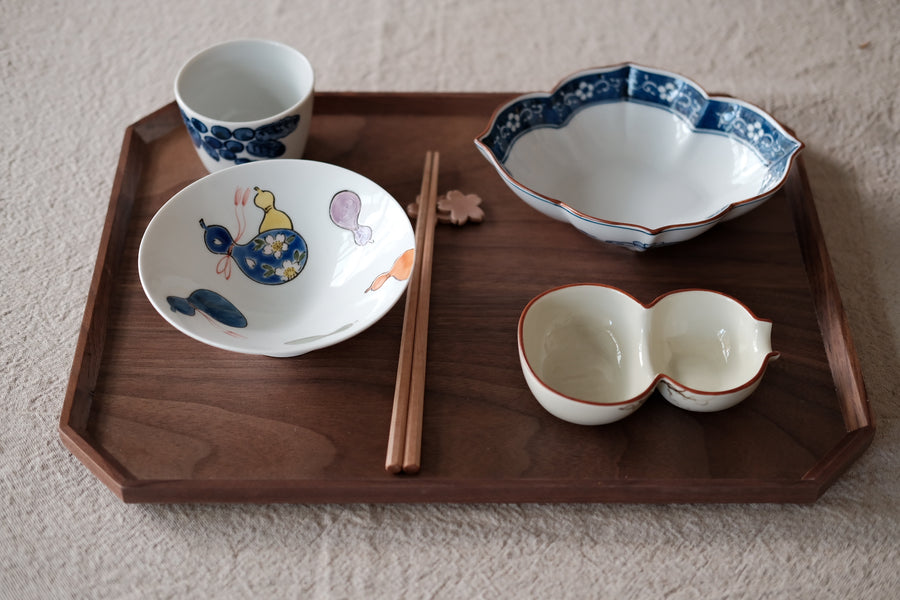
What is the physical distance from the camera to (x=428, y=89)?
1.10 m

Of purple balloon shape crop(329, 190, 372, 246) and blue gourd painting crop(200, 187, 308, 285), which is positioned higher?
purple balloon shape crop(329, 190, 372, 246)

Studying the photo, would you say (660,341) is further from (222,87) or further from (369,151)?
(222,87)

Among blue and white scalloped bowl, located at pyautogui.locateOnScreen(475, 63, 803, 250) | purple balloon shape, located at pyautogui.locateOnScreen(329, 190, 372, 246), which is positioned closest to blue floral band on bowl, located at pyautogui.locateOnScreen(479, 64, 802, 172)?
blue and white scalloped bowl, located at pyautogui.locateOnScreen(475, 63, 803, 250)

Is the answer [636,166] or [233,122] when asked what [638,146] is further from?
[233,122]

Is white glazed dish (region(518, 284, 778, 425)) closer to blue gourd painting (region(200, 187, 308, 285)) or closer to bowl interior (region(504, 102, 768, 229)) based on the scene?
bowl interior (region(504, 102, 768, 229))

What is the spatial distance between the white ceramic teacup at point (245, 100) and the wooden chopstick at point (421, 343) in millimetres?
149

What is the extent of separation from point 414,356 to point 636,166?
1.07 ft

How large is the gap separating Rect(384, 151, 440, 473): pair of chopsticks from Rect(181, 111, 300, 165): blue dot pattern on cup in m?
Answer: 0.15

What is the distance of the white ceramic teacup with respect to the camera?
31.3 inches

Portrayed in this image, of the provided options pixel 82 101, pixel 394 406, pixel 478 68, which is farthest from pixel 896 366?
pixel 82 101

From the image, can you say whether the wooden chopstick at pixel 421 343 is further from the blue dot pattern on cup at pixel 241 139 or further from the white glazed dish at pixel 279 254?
the blue dot pattern on cup at pixel 241 139

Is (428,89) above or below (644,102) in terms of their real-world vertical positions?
below

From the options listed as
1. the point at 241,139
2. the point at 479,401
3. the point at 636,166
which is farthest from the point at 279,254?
the point at 636,166

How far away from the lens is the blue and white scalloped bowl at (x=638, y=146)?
80 centimetres
